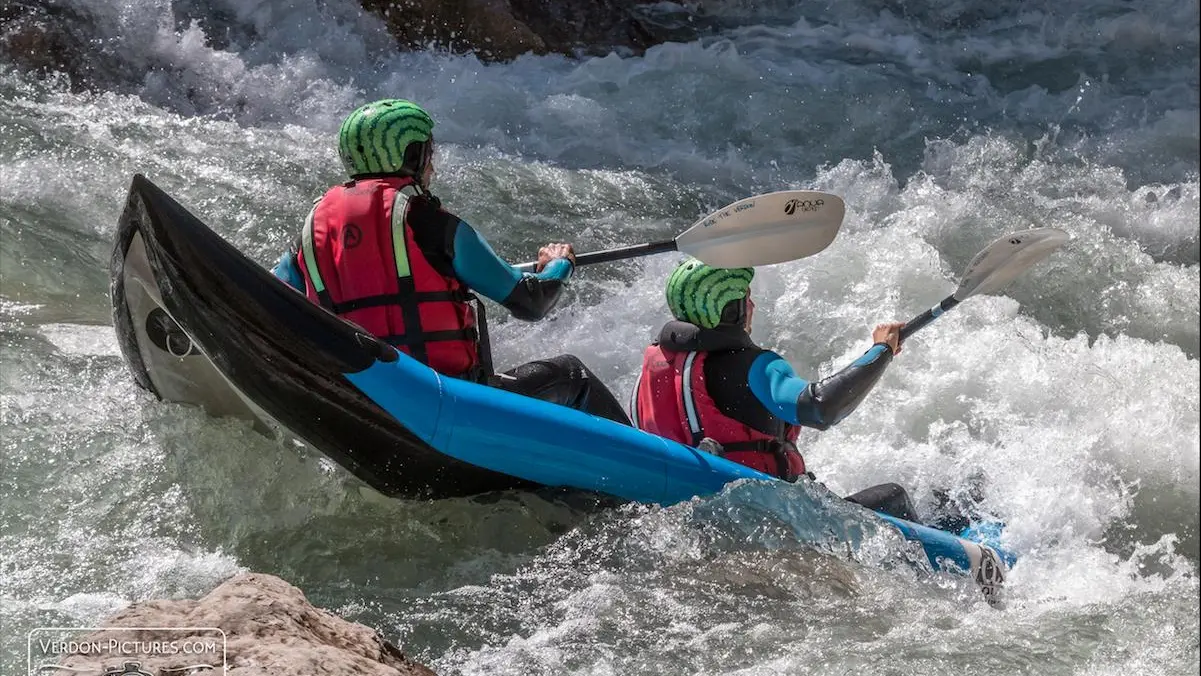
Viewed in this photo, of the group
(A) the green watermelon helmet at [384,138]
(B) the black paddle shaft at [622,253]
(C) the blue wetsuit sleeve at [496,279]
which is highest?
(A) the green watermelon helmet at [384,138]

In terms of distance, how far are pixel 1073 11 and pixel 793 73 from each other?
207 cm

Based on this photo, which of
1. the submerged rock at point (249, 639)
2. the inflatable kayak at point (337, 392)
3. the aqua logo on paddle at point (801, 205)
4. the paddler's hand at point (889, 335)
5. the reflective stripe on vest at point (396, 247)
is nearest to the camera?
the submerged rock at point (249, 639)

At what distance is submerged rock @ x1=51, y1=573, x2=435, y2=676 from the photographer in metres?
2.29

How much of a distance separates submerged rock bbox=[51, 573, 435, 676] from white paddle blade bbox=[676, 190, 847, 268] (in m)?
1.98

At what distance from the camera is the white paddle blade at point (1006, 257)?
4824 millimetres

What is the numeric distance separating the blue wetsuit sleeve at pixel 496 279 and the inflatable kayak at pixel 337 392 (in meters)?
0.28

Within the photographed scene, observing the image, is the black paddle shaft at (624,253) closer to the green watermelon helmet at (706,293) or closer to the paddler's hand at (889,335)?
the green watermelon helmet at (706,293)

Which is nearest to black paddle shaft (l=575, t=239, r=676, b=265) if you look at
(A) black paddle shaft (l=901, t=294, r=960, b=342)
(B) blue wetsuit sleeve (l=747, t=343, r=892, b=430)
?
(B) blue wetsuit sleeve (l=747, t=343, r=892, b=430)

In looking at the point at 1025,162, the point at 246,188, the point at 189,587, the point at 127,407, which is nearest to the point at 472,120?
the point at 246,188

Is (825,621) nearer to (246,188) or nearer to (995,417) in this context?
(995,417)

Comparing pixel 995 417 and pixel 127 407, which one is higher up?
pixel 995 417

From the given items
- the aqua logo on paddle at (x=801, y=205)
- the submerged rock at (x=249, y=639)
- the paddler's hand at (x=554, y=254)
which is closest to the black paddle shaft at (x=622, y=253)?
the paddler's hand at (x=554, y=254)

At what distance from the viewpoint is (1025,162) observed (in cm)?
773

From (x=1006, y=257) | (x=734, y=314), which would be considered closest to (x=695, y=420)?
(x=734, y=314)
